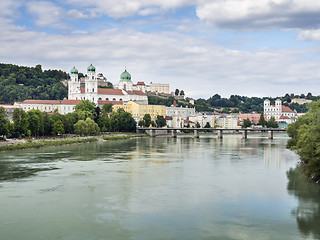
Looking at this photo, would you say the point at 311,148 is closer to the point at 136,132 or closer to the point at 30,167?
the point at 30,167

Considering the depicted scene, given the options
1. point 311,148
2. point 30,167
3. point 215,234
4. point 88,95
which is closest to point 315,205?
point 311,148

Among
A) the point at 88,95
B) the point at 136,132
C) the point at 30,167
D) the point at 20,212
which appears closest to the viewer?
the point at 20,212

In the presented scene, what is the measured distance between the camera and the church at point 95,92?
122 m

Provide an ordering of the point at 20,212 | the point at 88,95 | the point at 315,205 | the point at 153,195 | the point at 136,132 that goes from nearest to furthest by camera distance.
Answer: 1. the point at 20,212
2. the point at 315,205
3. the point at 153,195
4. the point at 136,132
5. the point at 88,95

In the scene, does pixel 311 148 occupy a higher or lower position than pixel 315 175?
higher

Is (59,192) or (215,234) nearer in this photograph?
(215,234)

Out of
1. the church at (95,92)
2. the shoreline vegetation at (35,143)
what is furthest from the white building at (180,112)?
the shoreline vegetation at (35,143)

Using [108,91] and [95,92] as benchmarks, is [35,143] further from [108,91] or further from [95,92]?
[108,91]

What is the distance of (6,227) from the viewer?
16.9 meters

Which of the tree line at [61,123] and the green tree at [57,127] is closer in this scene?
the tree line at [61,123]

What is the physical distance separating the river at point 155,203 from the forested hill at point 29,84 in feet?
→ 354

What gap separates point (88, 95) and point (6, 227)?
107157mm

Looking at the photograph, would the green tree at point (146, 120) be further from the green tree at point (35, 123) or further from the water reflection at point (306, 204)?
the water reflection at point (306, 204)

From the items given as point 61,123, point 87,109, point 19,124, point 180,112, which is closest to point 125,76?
point 180,112
